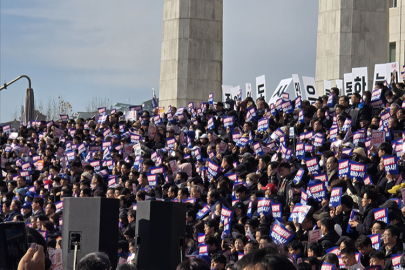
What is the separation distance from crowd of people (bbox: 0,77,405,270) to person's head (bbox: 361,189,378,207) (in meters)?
0.01

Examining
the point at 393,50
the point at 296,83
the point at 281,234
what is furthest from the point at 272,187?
the point at 393,50

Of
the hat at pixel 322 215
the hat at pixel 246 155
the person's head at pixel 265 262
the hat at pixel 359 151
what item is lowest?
the hat at pixel 322 215

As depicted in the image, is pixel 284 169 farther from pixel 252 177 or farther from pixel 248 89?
pixel 248 89

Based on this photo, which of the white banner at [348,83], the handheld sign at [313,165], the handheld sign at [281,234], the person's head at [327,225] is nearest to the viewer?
the person's head at [327,225]

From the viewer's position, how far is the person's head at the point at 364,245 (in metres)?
9.58

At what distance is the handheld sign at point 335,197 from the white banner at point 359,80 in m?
8.87

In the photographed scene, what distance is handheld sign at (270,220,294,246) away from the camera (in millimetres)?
10617

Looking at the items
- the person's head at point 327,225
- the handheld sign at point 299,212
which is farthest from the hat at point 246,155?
the person's head at point 327,225

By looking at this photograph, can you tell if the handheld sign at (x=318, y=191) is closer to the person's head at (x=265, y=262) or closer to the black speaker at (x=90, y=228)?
the black speaker at (x=90, y=228)

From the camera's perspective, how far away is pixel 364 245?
9.59 meters

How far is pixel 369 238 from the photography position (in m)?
9.62

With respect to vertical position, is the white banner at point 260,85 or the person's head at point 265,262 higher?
the white banner at point 260,85

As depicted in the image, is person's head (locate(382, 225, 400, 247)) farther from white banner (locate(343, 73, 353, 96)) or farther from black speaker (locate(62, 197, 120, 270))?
white banner (locate(343, 73, 353, 96))

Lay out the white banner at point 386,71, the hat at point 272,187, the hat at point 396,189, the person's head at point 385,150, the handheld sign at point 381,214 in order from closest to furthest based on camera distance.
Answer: the handheld sign at point 381,214
the hat at point 396,189
the person's head at point 385,150
the hat at point 272,187
the white banner at point 386,71
